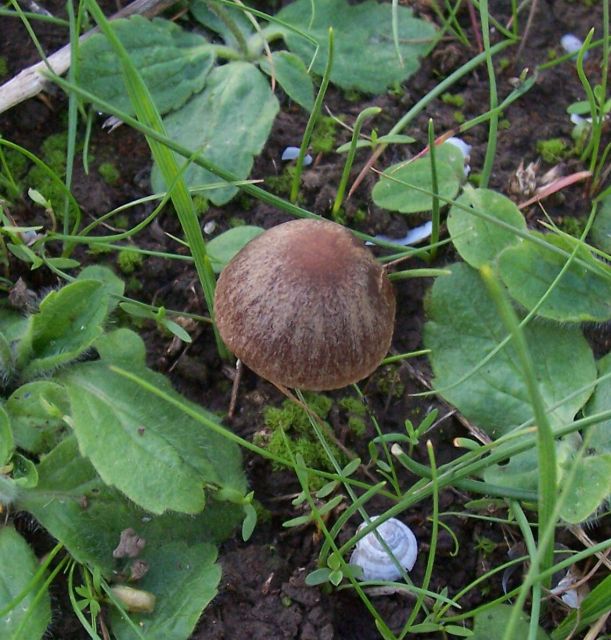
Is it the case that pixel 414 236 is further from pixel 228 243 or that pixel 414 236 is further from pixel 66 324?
pixel 66 324

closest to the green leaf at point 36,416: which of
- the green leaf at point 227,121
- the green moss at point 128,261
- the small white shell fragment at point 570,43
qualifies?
the green moss at point 128,261

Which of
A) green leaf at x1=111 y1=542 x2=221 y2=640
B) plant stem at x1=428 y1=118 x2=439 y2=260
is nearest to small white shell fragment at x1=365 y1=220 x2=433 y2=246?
plant stem at x1=428 y1=118 x2=439 y2=260

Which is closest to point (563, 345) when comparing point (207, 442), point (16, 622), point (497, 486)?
point (497, 486)

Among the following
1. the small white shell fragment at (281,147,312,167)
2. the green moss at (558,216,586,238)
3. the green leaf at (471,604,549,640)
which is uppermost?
the small white shell fragment at (281,147,312,167)

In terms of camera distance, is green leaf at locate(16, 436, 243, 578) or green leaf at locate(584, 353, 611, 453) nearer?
green leaf at locate(16, 436, 243, 578)

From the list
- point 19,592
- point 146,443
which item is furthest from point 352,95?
point 19,592

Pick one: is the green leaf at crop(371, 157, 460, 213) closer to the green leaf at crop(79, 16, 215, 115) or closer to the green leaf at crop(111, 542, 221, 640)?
the green leaf at crop(79, 16, 215, 115)

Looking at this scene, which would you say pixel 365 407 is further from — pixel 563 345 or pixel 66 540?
pixel 66 540
